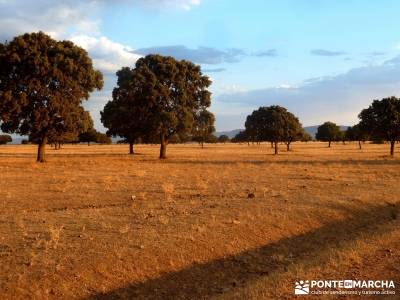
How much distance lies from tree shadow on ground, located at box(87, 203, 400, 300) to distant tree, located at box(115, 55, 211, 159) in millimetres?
37759

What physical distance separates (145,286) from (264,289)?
2.51 m

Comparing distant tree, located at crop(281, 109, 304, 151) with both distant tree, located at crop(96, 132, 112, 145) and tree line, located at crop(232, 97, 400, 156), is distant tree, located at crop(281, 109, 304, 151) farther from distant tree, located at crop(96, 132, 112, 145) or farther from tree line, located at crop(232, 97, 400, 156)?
distant tree, located at crop(96, 132, 112, 145)

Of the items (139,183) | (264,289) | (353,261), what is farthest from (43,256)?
(139,183)

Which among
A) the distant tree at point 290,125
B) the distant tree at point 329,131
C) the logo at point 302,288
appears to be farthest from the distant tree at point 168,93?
the distant tree at point 329,131

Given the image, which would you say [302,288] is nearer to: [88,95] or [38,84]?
[38,84]

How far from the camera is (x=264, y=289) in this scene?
382 inches

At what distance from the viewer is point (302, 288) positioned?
32.1 feet

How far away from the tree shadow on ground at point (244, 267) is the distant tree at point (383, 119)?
5594cm

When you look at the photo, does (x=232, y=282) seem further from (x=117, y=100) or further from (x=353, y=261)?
(x=117, y=100)

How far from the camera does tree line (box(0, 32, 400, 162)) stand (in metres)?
43.5

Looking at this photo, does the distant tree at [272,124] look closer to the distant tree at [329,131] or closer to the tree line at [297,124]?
the tree line at [297,124]

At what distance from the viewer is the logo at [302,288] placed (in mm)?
9547

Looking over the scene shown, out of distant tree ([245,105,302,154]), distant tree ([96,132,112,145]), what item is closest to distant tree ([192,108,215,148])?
distant tree ([245,105,302,154])

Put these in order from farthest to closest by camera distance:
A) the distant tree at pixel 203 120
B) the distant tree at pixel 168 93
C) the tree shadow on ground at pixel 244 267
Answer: the distant tree at pixel 203 120
the distant tree at pixel 168 93
the tree shadow on ground at pixel 244 267
